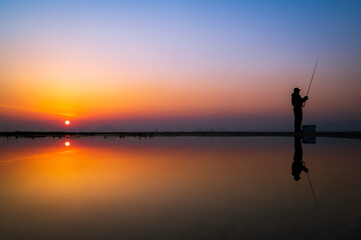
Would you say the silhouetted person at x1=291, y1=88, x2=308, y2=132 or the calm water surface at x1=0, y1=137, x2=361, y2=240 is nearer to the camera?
the calm water surface at x1=0, y1=137, x2=361, y2=240

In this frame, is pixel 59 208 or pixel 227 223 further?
A: pixel 59 208

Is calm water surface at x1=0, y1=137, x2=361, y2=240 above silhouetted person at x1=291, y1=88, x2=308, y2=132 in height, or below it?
below

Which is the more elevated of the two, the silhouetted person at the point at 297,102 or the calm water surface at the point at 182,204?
the silhouetted person at the point at 297,102

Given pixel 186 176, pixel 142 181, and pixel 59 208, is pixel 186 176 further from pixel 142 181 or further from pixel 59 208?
pixel 59 208

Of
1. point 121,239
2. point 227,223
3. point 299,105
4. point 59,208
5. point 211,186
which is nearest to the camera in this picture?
point 121,239

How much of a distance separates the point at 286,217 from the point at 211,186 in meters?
2.80

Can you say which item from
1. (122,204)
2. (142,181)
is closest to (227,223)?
(122,204)

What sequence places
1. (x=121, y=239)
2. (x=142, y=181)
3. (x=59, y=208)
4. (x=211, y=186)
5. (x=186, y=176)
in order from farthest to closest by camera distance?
1. (x=186, y=176)
2. (x=142, y=181)
3. (x=211, y=186)
4. (x=59, y=208)
5. (x=121, y=239)

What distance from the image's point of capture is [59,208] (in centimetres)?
586

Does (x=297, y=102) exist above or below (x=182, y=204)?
above

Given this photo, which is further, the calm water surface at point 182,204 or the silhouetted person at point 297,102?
the silhouetted person at point 297,102

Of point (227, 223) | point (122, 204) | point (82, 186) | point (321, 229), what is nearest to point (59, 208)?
point (122, 204)

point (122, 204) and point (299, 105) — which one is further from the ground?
point (299, 105)

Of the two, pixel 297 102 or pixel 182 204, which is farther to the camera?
pixel 297 102
